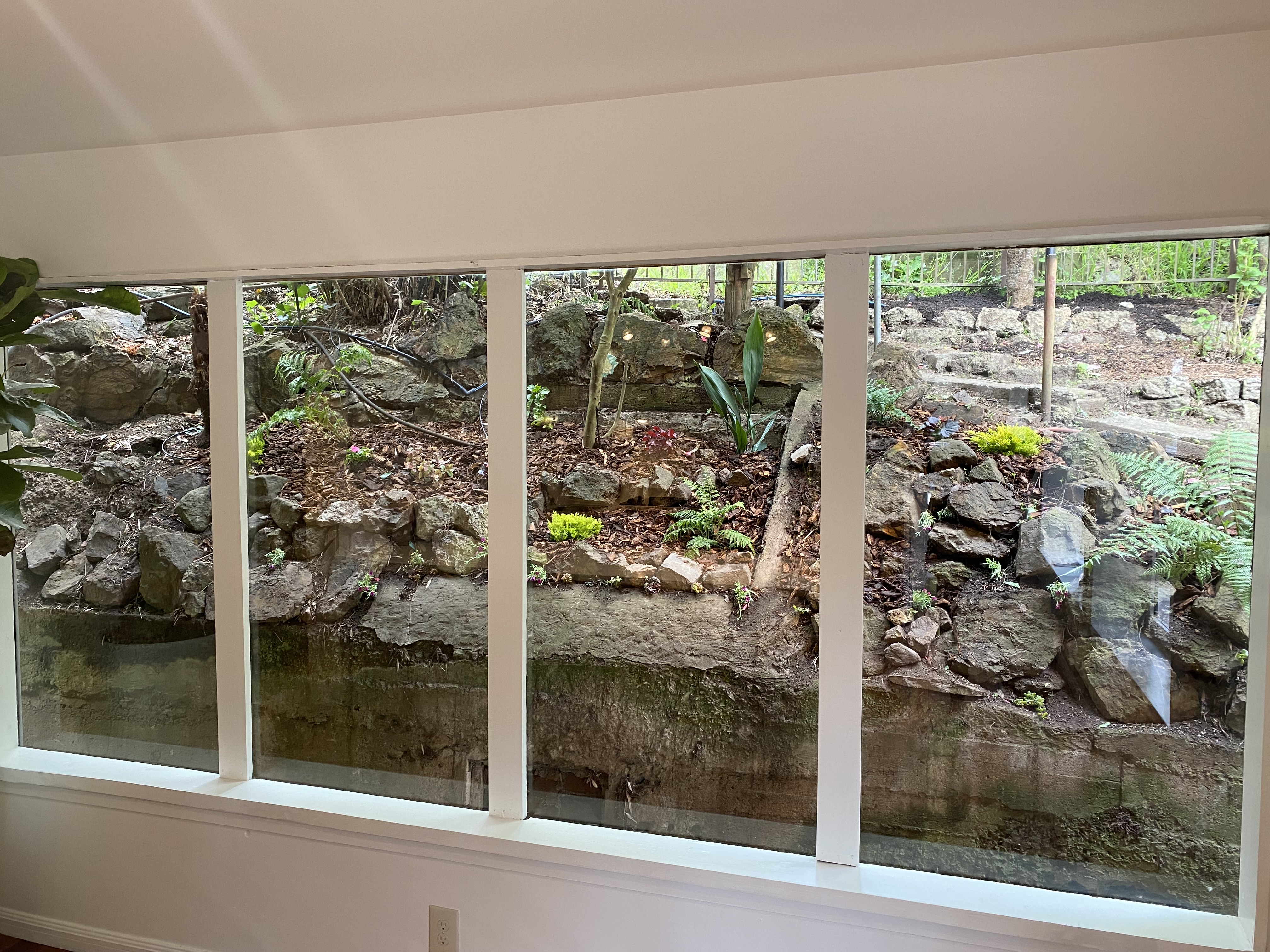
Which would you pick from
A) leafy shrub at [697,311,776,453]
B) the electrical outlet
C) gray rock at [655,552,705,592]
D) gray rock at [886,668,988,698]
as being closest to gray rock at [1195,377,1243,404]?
gray rock at [886,668,988,698]

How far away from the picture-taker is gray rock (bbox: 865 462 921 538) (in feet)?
6.12

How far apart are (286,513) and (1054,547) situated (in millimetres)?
2019

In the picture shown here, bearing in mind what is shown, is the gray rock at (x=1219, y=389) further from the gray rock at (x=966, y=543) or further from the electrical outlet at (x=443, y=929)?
the electrical outlet at (x=443, y=929)

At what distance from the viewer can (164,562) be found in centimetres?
242

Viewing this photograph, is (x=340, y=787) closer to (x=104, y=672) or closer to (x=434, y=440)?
(x=104, y=672)

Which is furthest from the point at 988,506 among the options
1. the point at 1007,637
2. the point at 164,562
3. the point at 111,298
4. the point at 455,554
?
the point at 111,298

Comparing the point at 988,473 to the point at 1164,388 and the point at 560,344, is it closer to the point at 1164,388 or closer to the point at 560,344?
the point at 1164,388

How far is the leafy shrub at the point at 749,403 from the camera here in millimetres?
1970

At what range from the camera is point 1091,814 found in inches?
69.4

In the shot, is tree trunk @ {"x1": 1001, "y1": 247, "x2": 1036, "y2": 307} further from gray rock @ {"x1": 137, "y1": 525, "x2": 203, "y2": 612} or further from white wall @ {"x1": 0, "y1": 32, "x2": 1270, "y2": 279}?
gray rock @ {"x1": 137, "y1": 525, "x2": 203, "y2": 612}

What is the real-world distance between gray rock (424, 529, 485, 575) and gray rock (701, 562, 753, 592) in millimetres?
626

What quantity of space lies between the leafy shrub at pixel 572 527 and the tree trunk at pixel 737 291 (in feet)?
1.99

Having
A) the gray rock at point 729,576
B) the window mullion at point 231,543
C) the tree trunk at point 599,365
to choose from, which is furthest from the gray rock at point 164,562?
the gray rock at point 729,576

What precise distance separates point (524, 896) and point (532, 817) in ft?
0.62
